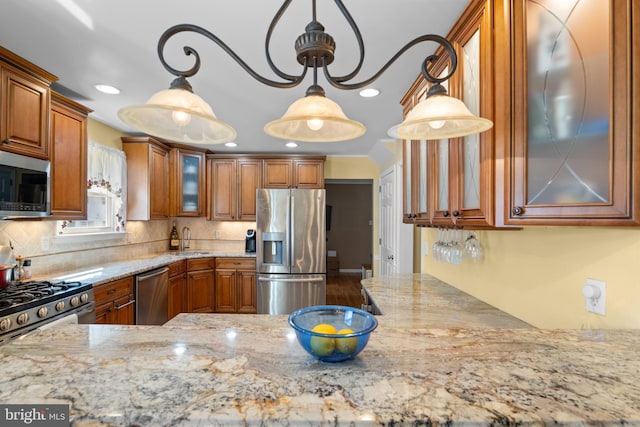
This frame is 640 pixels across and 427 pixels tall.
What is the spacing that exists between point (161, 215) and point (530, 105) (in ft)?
13.0

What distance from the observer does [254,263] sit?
418 centimetres

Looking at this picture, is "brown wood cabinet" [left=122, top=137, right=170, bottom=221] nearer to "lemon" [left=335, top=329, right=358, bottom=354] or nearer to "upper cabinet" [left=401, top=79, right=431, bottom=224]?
"upper cabinet" [left=401, top=79, right=431, bottom=224]

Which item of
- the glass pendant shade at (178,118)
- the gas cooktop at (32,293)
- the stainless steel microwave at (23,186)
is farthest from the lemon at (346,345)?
the stainless steel microwave at (23,186)

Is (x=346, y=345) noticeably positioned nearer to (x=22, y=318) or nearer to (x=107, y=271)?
(x=22, y=318)

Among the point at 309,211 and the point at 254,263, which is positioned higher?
the point at 309,211

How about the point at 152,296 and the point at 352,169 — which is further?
the point at 352,169

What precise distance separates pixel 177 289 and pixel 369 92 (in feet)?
10.0

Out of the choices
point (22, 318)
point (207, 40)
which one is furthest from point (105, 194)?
point (207, 40)

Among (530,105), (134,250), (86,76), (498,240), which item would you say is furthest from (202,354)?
(134,250)

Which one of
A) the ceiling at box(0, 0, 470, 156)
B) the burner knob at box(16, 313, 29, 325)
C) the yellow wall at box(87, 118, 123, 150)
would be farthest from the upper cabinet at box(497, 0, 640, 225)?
the yellow wall at box(87, 118, 123, 150)

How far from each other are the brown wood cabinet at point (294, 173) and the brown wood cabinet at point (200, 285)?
1373 mm

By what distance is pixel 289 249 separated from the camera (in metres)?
4.00

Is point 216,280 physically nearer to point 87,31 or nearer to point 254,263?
point 254,263

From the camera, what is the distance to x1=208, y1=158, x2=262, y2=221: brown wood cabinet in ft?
14.5
